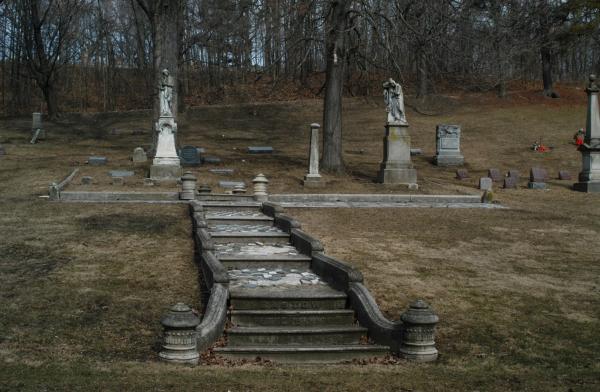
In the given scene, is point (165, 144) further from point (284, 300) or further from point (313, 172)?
point (284, 300)

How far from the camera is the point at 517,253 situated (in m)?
15.0

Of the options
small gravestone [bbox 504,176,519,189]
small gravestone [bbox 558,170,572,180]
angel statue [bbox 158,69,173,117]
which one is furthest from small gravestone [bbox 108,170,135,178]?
small gravestone [bbox 558,170,572,180]

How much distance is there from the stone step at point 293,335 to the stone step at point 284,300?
0.62 metres

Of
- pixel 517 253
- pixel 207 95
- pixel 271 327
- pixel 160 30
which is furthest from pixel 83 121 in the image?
pixel 271 327

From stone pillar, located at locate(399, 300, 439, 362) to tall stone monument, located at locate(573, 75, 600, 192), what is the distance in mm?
18386

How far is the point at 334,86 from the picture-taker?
26312mm

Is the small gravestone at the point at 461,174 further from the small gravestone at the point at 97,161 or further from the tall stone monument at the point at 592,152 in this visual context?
the small gravestone at the point at 97,161

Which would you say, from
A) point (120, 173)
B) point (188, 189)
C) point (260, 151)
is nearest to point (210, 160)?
point (260, 151)

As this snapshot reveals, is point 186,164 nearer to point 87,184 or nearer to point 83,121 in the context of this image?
point 87,184

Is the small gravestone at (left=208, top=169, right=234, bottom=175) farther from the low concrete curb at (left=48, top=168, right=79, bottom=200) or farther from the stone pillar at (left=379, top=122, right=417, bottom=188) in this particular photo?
the stone pillar at (left=379, top=122, right=417, bottom=188)

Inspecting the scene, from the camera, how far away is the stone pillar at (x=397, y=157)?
24.9 metres

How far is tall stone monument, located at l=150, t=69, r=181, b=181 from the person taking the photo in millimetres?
24359

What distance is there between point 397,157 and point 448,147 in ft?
25.0

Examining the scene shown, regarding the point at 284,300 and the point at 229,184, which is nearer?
the point at 284,300
